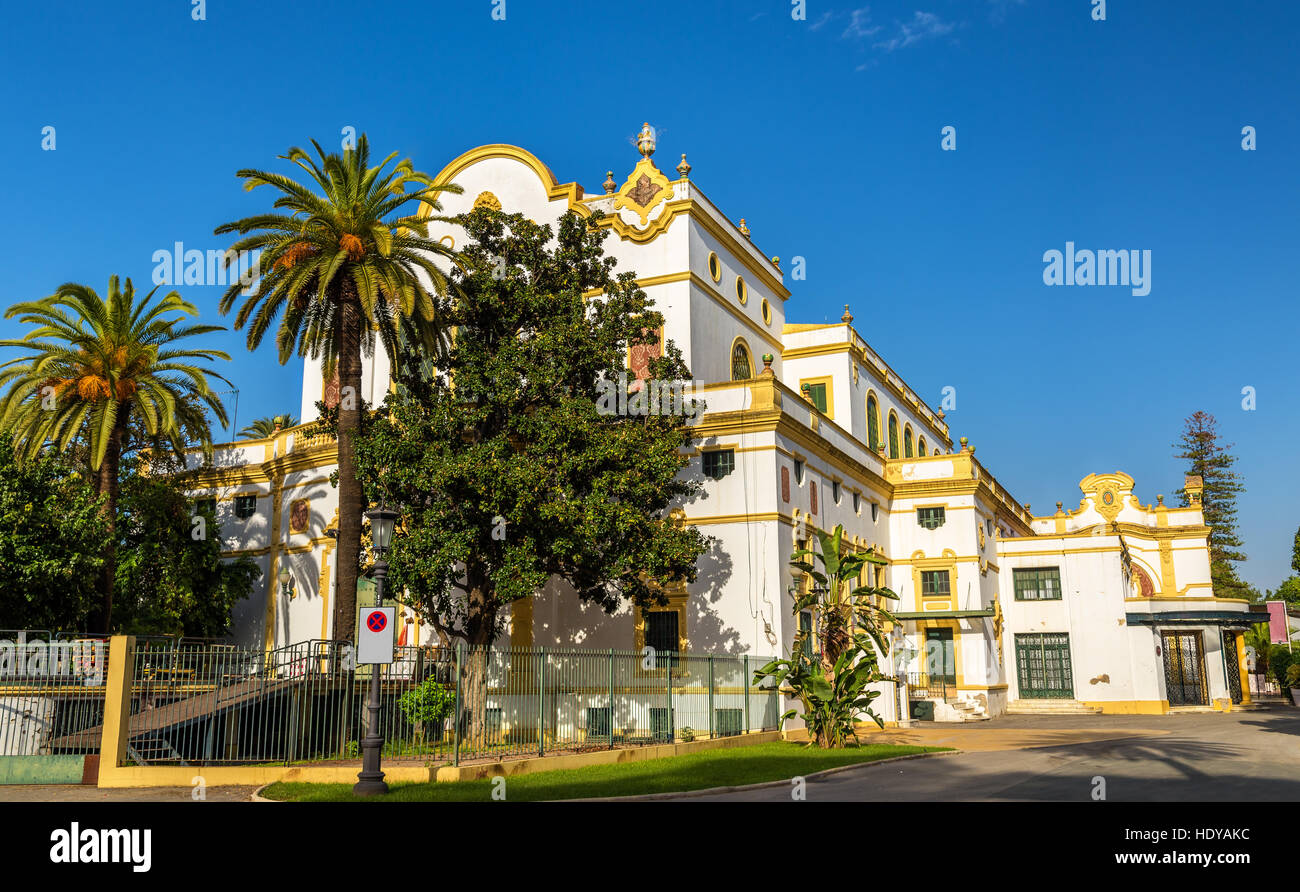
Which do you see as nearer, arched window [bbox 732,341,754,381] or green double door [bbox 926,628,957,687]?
arched window [bbox 732,341,754,381]

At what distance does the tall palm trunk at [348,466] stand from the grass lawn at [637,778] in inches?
289

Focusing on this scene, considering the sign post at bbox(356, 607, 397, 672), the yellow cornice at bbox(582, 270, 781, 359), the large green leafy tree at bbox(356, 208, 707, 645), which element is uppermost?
the yellow cornice at bbox(582, 270, 781, 359)

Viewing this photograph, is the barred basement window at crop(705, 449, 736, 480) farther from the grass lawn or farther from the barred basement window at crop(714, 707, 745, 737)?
the grass lawn

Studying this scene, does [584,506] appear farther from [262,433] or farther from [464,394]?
[262,433]

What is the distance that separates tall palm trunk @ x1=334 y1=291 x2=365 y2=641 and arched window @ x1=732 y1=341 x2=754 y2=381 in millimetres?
13238

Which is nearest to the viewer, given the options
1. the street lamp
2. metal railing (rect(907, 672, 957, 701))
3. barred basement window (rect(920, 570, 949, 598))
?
the street lamp

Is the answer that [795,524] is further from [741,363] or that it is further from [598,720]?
[598,720]

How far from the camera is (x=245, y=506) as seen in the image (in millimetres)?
37906

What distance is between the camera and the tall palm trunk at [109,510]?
2778 centimetres

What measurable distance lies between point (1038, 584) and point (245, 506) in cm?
3242

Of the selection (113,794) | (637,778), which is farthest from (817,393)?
(113,794)

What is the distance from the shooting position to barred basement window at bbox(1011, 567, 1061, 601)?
43500mm

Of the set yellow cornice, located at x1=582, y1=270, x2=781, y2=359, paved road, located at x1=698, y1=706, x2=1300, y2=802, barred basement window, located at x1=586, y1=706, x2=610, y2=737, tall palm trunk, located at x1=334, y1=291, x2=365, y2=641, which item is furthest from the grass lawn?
yellow cornice, located at x1=582, y1=270, x2=781, y2=359

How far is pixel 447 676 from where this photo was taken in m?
19.4
